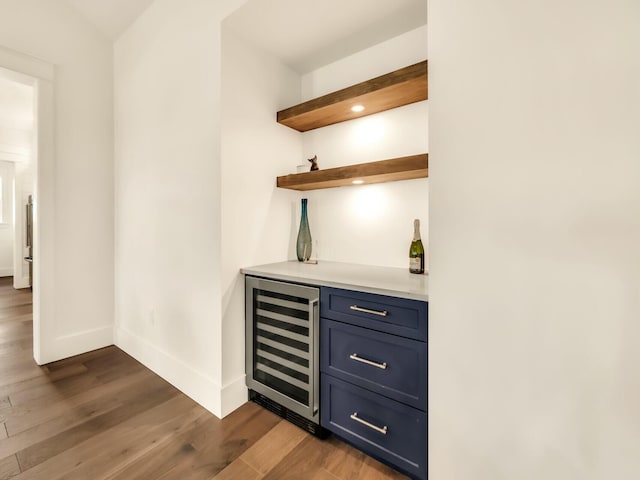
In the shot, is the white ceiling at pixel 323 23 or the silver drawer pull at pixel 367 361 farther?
the white ceiling at pixel 323 23

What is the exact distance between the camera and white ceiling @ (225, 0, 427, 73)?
63.0 inches

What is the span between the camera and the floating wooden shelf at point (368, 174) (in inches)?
59.7

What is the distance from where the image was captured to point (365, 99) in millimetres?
1715

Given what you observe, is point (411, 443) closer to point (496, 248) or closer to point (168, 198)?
point (496, 248)

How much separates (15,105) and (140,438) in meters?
4.55

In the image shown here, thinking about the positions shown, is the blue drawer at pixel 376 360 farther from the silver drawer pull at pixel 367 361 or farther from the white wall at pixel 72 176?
the white wall at pixel 72 176

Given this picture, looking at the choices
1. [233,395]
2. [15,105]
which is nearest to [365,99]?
[233,395]

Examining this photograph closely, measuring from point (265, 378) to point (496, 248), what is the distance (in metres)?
1.47

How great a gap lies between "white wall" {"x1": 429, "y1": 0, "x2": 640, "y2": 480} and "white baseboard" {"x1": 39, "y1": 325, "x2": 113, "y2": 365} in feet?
9.29

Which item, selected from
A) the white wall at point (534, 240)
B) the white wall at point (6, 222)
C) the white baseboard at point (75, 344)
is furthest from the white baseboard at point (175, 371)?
the white wall at point (6, 222)

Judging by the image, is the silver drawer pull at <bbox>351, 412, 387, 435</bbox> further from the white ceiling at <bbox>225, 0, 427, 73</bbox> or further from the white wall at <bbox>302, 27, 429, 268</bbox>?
the white ceiling at <bbox>225, 0, 427, 73</bbox>

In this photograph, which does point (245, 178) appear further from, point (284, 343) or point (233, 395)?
point (233, 395)

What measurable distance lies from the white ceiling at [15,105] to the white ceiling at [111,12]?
101cm

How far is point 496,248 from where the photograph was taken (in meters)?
0.99
